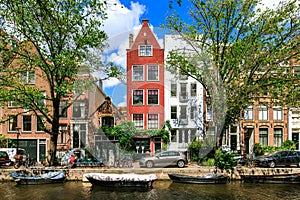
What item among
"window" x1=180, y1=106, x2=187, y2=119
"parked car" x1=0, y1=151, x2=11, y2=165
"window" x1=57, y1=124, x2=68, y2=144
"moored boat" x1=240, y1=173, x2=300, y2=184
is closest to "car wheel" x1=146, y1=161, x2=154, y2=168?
"moored boat" x1=240, y1=173, x2=300, y2=184

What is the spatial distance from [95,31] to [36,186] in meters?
11.1

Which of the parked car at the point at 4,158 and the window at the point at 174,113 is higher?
the window at the point at 174,113

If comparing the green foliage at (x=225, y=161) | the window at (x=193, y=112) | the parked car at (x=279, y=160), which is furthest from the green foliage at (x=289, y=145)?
the green foliage at (x=225, y=161)

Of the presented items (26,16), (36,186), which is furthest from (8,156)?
(26,16)

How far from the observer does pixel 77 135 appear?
34188 mm

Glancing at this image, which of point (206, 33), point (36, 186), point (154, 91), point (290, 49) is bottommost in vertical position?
point (36, 186)

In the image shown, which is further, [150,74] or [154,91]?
[154,91]

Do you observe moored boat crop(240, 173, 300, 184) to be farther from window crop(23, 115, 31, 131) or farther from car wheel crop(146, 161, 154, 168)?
window crop(23, 115, 31, 131)

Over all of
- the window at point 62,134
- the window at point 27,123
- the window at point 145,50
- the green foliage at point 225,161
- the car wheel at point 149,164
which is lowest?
the car wheel at point 149,164

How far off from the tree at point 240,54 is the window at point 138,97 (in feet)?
29.3

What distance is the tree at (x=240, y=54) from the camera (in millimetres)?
22906

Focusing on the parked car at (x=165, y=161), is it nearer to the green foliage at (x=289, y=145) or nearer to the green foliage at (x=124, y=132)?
the green foliage at (x=124, y=132)

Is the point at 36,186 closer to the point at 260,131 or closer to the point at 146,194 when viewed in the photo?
the point at 146,194

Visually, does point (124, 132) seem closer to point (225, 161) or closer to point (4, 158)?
point (4, 158)
